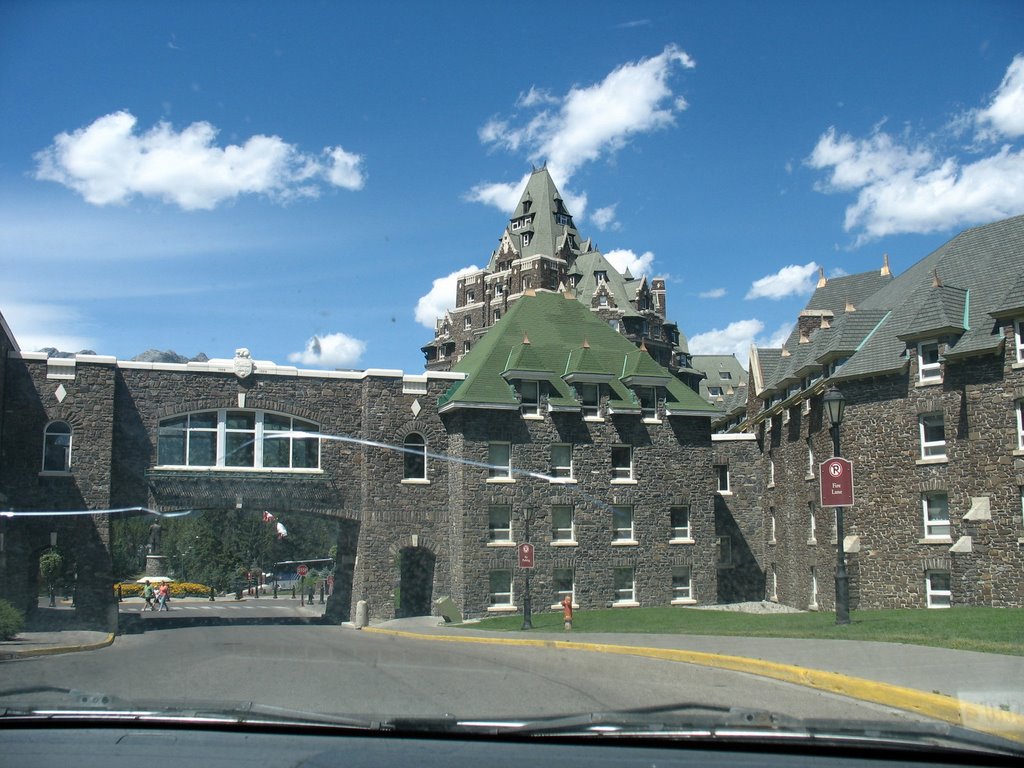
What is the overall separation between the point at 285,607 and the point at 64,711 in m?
37.0

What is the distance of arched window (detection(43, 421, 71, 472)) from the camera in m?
32.2

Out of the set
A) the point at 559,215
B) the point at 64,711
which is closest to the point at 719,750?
the point at 64,711

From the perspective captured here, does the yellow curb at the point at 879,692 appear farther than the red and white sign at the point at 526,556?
No

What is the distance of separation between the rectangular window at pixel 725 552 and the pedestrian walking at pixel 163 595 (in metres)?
23.6

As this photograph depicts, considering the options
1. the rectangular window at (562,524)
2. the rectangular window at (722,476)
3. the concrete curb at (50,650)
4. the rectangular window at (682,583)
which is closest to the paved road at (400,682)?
the concrete curb at (50,650)

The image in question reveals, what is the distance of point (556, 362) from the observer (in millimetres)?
38875

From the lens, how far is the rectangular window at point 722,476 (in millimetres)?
43688

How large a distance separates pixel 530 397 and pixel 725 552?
40.5 ft

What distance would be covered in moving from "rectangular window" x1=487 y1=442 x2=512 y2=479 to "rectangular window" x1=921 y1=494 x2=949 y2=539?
14180 mm

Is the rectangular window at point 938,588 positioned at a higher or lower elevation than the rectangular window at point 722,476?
lower

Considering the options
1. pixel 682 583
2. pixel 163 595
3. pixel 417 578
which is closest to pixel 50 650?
pixel 163 595

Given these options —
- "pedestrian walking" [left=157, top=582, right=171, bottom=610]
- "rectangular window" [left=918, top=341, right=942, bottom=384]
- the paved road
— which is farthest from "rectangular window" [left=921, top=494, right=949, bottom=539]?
"pedestrian walking" [left=157, top=582, right=171, bottom=610]

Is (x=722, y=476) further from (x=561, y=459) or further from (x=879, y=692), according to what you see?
(x=879, y=692)

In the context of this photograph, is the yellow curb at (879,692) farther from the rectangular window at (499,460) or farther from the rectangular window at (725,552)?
the rectangular window at (725,552)
